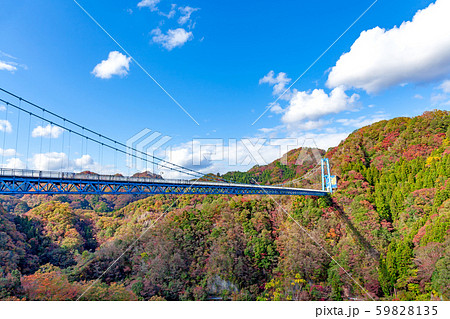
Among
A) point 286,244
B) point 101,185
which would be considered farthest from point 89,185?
point 286,244

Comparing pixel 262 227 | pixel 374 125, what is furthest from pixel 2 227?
pixel 374 125

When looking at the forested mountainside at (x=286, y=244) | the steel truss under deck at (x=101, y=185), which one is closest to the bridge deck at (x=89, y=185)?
the steel truss under deck at (x=101, y=185)

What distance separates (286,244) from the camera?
2423cm

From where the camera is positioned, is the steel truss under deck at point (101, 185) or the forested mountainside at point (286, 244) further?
the forested mountainside at point (286, 244)

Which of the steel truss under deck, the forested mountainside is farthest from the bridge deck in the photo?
the forested mountainside

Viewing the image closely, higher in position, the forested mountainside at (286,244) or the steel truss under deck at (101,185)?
the steel truss under deck at (101,185)

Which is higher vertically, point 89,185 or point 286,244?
point 89,185

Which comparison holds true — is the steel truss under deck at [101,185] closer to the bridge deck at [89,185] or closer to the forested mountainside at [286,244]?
the bridge deck at [89,185]

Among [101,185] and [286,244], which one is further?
[286,244]

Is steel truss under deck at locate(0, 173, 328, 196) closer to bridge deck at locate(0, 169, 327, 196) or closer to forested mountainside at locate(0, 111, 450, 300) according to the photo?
bridge deck at locate(0, 169, 327, 196)

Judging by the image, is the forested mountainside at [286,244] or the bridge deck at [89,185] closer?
the bridge deck at [89,185]

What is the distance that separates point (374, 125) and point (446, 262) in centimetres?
2355

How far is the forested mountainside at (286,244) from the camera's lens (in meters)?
17.8

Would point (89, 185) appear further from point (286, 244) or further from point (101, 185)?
point (286, 244)
